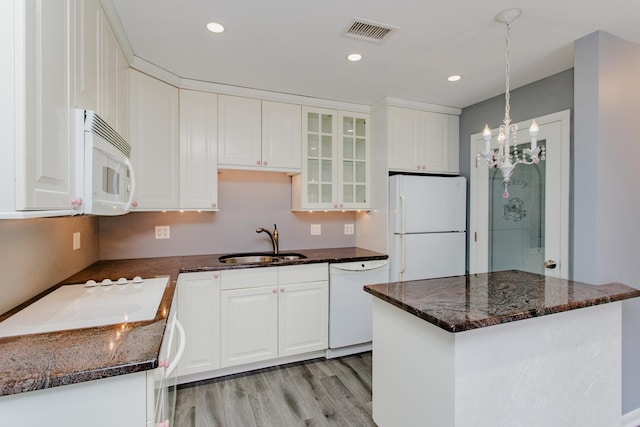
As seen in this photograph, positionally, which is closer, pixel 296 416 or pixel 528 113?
pixel 296 416

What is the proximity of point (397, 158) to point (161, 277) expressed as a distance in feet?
7.51

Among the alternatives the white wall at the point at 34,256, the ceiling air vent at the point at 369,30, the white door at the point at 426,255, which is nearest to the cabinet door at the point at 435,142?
the white door at the point at 426,255

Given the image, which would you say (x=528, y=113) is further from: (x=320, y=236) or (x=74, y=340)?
(x=74, y=340)

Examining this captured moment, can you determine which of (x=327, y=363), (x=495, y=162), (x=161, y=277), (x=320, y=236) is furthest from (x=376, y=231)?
(x=161, y=277)

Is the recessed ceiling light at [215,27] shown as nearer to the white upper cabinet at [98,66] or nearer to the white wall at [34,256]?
the white upper cabinet at [98,66]

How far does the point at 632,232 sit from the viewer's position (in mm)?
2041

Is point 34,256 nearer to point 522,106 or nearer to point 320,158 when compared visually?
point 320,158

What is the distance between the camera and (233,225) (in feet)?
10.1

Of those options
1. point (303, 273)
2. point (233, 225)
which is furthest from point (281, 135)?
point (303, 273)

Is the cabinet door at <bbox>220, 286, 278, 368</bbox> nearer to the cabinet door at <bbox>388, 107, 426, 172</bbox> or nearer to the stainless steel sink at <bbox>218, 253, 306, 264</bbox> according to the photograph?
the stainless steel sink at <bbox>218, 253, 306, 264</bbox>

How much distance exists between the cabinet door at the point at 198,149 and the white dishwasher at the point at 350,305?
1.28 meters

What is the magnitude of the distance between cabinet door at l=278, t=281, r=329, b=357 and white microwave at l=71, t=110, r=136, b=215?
5.21 feet

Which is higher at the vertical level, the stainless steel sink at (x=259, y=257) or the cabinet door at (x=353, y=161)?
the cabinet door at (x=353, y=161)

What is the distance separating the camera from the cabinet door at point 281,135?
114 inches
